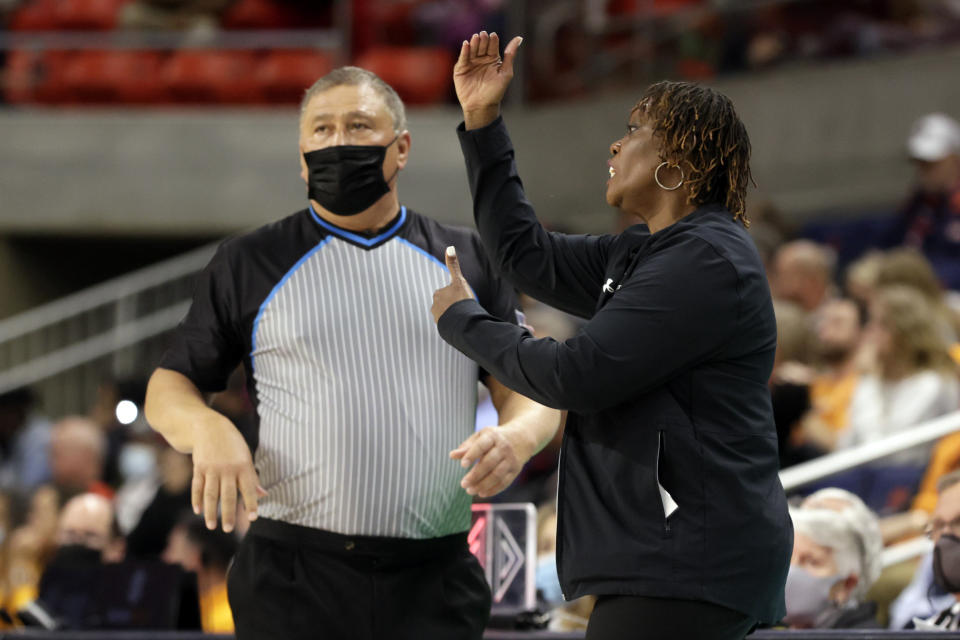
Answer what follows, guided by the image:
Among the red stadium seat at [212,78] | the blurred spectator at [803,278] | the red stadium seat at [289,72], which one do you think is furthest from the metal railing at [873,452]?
the red stadium seat at [212,78]

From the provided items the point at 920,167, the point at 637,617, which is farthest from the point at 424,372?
the point at 920,167

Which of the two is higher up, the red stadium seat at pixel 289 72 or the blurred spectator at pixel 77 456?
the red stadium seat at pixel 289 72

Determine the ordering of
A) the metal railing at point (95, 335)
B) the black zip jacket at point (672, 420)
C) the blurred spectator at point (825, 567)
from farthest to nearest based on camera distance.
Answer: the metal railing at point (95, 335) < the blurred spectator at point (825, 567) < the black zip jacket at point (672, 420)

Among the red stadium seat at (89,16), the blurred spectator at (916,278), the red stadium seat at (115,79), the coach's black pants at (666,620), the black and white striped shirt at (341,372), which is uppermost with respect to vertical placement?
the red stadium seat at (89,16)

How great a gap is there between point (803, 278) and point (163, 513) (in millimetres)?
2697

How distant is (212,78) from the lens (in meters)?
9.83

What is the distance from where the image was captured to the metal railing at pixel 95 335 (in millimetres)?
9234

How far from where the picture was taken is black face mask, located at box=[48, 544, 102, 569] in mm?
3961

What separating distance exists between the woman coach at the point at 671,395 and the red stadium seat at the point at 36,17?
929 cm

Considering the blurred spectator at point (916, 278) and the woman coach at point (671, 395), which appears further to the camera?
the blurred spectator at point (916, 278)

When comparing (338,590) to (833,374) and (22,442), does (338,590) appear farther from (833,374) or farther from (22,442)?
(22,442)

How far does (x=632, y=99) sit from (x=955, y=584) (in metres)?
5.47

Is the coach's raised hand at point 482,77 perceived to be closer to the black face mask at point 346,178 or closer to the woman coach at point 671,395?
the woman coach at point 671,395

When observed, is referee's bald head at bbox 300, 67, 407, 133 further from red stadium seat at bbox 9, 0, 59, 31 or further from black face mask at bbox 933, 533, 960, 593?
red stadium seat at bbox 9, 0, 59, 31
